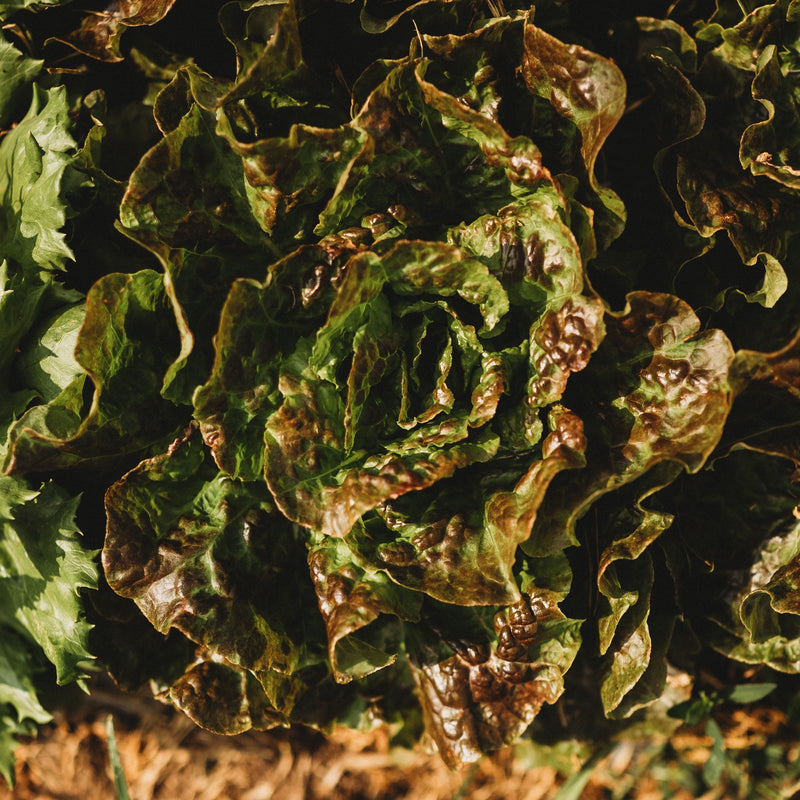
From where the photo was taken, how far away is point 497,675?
1.78 m

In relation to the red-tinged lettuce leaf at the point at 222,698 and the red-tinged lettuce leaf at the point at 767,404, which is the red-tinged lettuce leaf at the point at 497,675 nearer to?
the red-tinged lettuce leaf at the point at 222,698

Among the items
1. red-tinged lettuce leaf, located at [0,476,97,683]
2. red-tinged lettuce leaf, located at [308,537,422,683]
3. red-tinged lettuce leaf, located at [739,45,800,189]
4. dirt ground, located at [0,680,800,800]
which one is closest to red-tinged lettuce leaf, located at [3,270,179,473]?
red-tinged lettuce leaf, located at [0,476,97,683]

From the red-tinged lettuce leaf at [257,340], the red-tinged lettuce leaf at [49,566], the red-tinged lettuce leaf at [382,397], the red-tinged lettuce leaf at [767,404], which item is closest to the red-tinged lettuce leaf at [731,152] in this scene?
the red-tinged lettuce leaf at [767,404]

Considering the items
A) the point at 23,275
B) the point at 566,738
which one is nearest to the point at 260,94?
the point at 23,275

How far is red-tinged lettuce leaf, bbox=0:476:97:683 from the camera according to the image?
5.50 feet

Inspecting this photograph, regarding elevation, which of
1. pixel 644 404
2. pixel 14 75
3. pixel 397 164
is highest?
pixel 14 75

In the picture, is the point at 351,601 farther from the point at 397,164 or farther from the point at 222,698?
the point at 397,164

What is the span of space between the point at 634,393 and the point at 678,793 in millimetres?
1520

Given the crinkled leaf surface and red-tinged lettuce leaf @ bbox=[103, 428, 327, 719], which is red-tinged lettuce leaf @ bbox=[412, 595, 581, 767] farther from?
the crinkled leaf surface

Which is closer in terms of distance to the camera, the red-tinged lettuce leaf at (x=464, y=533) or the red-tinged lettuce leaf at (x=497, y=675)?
the red-tinged lettuce leaf at (x=464, y=533)

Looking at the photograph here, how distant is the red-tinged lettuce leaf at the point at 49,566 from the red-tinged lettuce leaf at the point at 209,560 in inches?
5.9

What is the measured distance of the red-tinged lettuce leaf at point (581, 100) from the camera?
4.46ft

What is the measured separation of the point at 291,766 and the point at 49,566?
48.8 inches

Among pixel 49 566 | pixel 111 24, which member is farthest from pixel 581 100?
pixel 49 566
